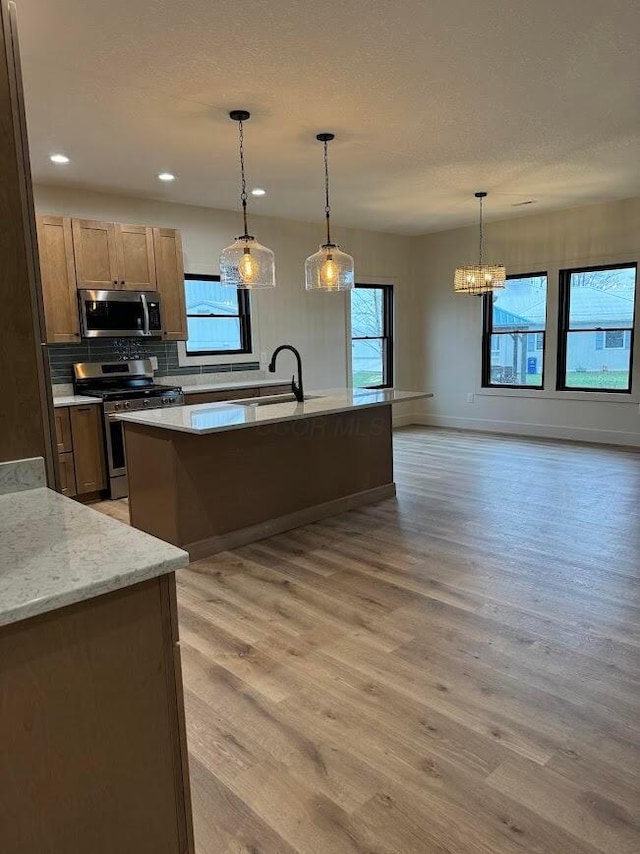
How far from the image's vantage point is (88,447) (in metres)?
4.88

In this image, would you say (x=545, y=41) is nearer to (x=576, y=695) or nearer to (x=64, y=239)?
(x=576, y=695)

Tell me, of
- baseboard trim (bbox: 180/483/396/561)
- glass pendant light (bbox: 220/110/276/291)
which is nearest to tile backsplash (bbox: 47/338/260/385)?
glass pendant light (bbox: 220/110/276/291)

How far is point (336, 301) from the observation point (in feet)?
24.6

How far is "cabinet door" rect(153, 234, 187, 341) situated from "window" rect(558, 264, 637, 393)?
4447 millimetres

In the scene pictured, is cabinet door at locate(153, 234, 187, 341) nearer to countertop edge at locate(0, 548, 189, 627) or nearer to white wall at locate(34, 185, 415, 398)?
white wall at locate(34, 185, 415, 398)

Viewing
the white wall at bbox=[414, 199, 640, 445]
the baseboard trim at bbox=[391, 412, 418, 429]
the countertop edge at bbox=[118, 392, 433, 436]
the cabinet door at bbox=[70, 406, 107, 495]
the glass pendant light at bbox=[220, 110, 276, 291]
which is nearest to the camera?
the countertop edge at bbox=[118, 392, 433, 436]

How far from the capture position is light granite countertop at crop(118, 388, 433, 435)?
11.0 feet

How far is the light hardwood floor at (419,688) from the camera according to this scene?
5.42ft

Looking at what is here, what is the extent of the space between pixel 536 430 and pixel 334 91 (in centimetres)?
531

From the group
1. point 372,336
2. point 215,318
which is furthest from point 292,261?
point 372,336

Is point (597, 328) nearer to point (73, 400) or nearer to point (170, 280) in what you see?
point (170, 280)

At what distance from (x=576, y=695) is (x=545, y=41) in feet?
9.44

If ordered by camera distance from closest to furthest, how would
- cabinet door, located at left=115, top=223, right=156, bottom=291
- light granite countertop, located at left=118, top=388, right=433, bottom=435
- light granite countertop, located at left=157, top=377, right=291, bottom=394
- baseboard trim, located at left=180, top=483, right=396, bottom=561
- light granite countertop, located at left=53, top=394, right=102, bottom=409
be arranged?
1. light granite countertop, located at left=118, top=388, right=433, bottom=435
2. baseboard trim, located at left=180, top=483, right=396, bottom=561
3. light granite countertop, located at left=53, top=394, right=102, bottom=409
4. cabinet door, located at left=115, top=223, right=156, bottom=291
5. light granite countertop, located at left=157, top=377, right=291, bottom=394

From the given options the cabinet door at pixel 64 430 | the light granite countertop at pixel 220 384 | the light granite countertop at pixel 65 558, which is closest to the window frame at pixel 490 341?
the light granite countertop at pixel 220 384
